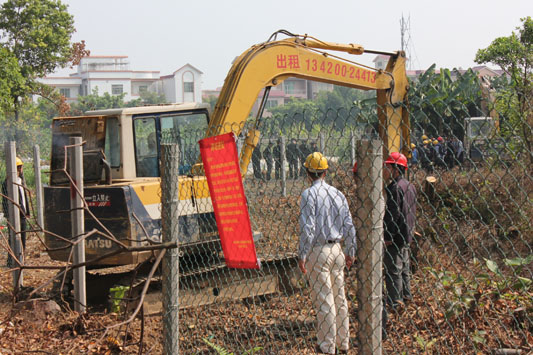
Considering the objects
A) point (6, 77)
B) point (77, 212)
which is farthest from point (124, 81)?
point (77, 212)

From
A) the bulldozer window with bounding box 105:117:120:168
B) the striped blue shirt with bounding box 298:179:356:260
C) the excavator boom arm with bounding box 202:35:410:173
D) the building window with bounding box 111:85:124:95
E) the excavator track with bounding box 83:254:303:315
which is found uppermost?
the building window with bounding box 111:85:124:95

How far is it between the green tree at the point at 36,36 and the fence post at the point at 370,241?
77.9 ft

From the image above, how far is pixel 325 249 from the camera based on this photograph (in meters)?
5.26

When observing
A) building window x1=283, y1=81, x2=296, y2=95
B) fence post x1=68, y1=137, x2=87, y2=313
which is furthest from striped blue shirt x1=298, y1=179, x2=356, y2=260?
building window x1=283, y1=81, x2=296, y2=95

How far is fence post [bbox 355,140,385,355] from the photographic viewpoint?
2557mm

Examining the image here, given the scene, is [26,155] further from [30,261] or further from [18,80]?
[30,261]

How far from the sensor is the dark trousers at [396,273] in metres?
5.74

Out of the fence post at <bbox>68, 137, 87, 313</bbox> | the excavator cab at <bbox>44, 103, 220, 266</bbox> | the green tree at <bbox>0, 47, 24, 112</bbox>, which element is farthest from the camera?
the green tree at <bbox>0, 47, 24, 112</bbox>

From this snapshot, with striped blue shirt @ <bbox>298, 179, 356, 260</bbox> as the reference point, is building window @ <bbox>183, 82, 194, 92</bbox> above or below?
above

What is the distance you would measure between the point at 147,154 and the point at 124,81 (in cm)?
9534

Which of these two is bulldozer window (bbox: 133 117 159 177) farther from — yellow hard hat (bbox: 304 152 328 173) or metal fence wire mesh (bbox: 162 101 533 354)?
yellow hard hat (bbox: 304 152 328 173)

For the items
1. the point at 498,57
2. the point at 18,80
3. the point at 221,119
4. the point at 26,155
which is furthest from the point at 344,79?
the point at 26,155

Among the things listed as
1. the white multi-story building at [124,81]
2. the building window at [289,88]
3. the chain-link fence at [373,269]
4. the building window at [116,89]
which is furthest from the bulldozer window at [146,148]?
the building window at [289,88]

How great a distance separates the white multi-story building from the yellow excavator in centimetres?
8884
